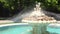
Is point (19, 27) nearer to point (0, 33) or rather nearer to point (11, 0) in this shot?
point (0, 33)

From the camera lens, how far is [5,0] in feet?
56.3

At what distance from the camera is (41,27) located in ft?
25.6

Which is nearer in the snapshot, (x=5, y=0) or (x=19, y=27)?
(x=19, y=27)

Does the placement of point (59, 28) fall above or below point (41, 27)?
below

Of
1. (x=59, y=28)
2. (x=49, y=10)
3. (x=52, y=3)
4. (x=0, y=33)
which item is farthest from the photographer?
(x=49, y=10)

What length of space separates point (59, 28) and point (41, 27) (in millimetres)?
4947

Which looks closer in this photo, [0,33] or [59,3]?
[0,33]

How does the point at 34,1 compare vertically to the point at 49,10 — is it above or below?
above

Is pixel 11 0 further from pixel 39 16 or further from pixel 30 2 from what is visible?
pixel 39 16

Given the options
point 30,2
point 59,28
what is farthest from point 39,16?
point 30,2

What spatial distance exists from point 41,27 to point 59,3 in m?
9.94

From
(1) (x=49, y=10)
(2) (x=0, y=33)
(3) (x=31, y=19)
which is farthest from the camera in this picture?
(1) (x=49, y=10)

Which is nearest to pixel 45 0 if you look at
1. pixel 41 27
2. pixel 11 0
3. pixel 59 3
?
pixel 59 3

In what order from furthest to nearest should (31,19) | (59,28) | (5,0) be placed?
(5,0) → (59,28) → (31,19)
